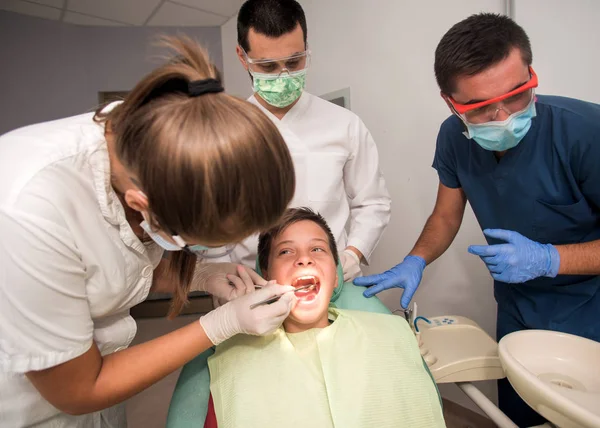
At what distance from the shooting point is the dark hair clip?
0.79 metres

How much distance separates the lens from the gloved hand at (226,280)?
1404 millimetres

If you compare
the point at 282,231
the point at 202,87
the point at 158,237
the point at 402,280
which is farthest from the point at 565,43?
the point at 158,237

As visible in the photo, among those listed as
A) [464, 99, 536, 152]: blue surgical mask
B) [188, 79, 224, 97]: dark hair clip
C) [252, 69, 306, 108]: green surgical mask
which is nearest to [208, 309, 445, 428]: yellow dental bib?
[464, 99, 536, 152]: blue surgical mask

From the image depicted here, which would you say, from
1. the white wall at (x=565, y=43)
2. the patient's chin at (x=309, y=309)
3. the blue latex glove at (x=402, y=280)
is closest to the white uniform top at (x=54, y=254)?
the patient's chin at (x=309, y=309)

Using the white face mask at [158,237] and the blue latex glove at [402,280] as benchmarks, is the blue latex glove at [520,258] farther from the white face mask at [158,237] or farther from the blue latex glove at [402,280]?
the white face mask at [158,237]

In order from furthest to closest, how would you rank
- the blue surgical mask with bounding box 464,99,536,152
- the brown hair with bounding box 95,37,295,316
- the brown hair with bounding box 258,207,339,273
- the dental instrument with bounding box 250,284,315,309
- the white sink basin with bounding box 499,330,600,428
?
the brown hair with bounding box 258,207,339,273, the blue surgical mask with bounding box 464,99,536,152, the dental instrument with bounding box 250,284,315,309, the white sink basin with bounding box 499,330,600,428, the brown hair with bounding box 95,37,295,316

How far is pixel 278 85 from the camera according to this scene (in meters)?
1.72

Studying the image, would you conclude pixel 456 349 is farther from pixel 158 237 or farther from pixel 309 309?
pixel 158 237

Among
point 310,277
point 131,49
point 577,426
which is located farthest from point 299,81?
point 131,49

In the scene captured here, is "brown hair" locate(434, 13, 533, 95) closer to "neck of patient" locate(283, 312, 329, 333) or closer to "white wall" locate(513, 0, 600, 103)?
Result: "white wall" locate(513, 0, 600, 103)

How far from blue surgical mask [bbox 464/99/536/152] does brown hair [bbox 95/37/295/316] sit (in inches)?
33.3

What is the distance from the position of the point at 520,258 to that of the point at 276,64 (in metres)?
1.23

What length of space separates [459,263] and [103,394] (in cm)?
203

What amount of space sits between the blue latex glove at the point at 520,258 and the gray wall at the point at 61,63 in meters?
3.35
